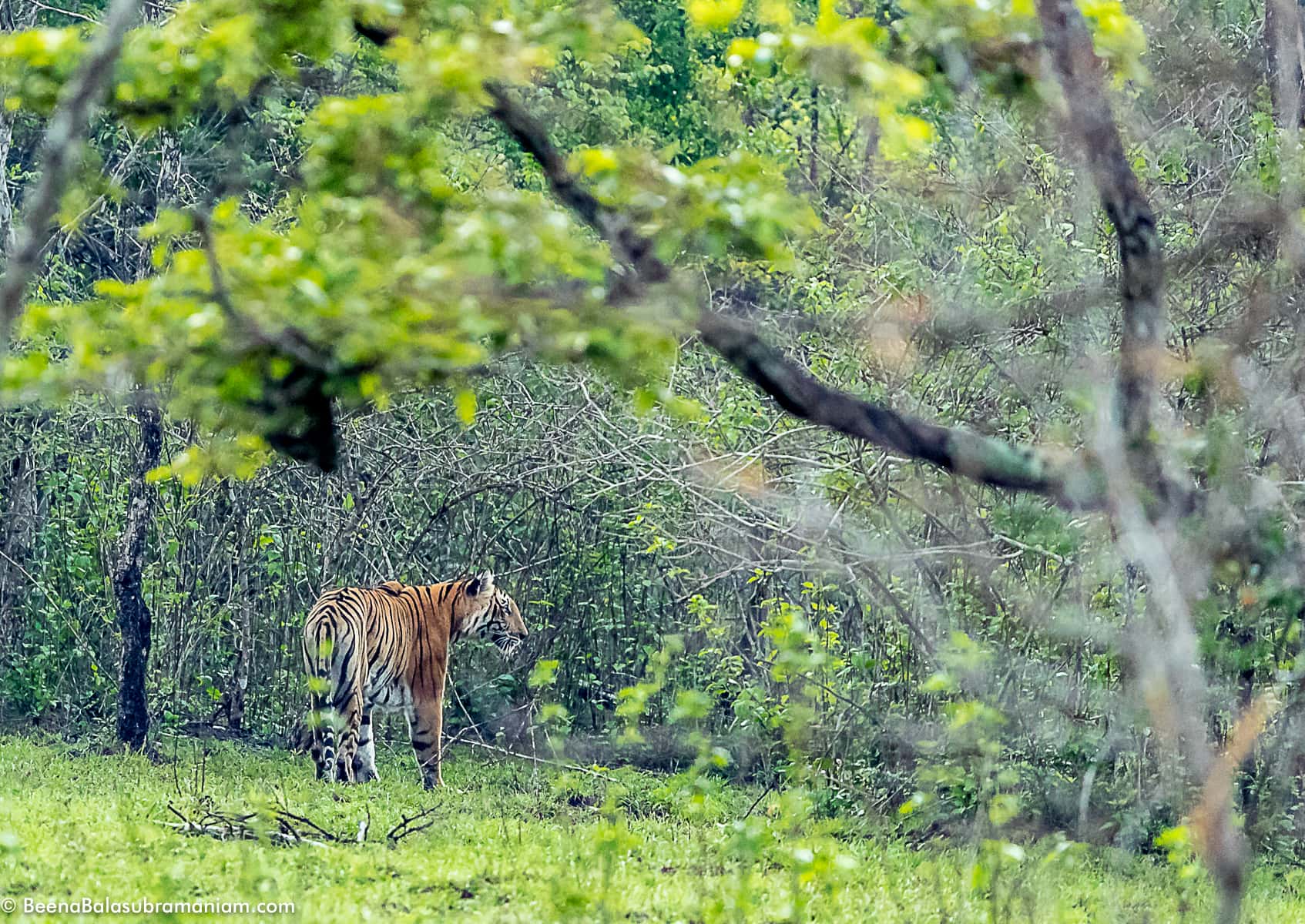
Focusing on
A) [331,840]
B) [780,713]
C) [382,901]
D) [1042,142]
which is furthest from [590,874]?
[1042,142]

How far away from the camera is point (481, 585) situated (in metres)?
12.2

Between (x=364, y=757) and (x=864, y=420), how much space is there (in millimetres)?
7819

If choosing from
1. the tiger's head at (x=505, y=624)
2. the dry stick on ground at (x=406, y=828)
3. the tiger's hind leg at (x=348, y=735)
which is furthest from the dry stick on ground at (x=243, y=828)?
the tiger's head at (x=505, y=624)

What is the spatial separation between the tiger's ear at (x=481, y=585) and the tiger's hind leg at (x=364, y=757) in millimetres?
1210

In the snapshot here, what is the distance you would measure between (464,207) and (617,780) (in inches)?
260

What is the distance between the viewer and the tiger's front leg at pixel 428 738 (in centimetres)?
1159

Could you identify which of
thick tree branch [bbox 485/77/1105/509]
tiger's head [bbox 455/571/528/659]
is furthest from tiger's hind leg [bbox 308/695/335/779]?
thick tree branch [bbox 485/77/1105/509]

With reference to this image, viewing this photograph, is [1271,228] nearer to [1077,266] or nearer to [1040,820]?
[1077,266]

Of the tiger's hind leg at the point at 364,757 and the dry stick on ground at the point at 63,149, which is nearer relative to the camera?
the dry stick on ground at the point at 63,149

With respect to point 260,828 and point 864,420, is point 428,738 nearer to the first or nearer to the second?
point 260,828

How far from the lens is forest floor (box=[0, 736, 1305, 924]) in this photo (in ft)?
20.9

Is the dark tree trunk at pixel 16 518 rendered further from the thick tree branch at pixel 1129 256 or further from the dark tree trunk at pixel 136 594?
the thick tree branch at pixel 1129 256

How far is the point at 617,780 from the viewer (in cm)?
1084

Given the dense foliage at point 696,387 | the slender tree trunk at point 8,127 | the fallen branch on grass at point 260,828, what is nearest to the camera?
the dense foliage at point 696,387
